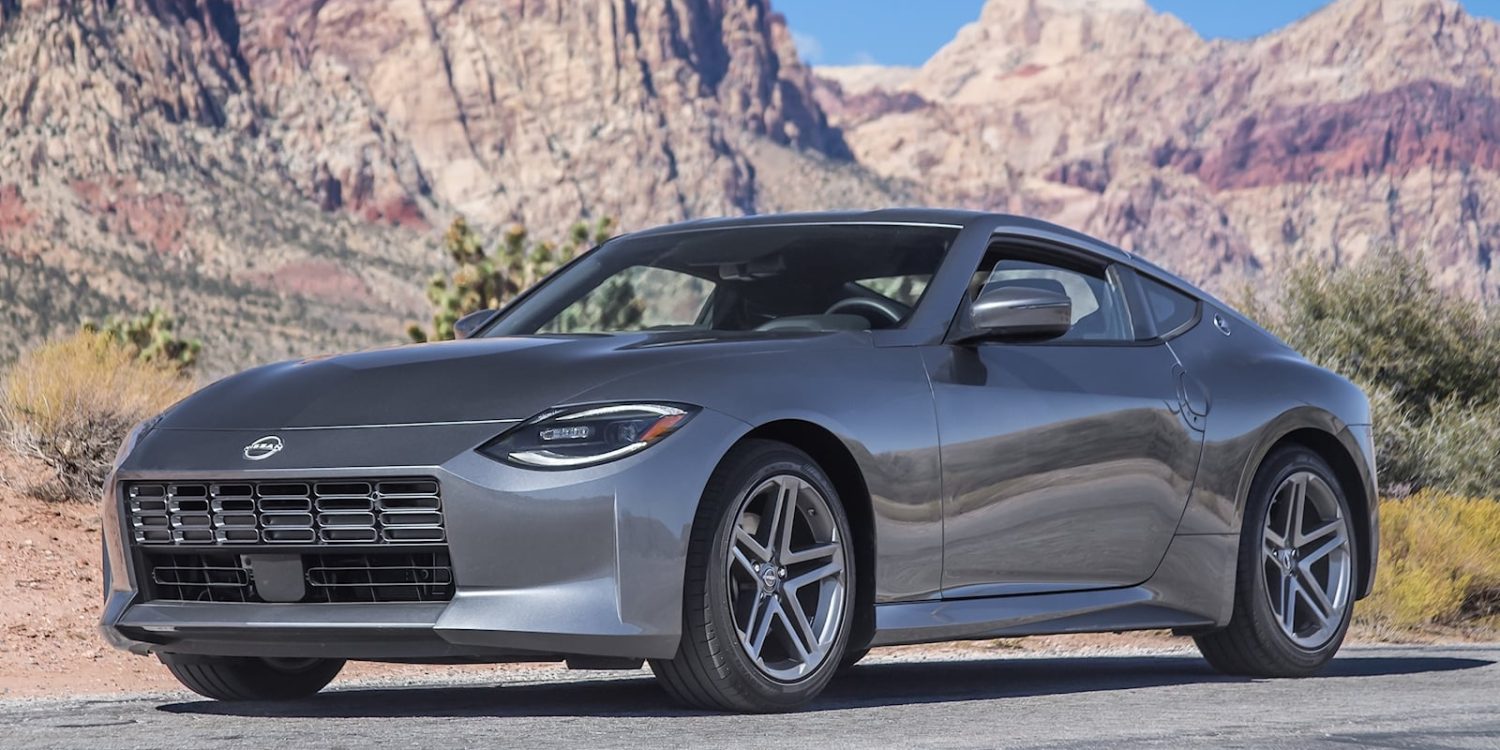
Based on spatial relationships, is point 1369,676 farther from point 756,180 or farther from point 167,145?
point 756,180

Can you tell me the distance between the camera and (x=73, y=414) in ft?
35.0

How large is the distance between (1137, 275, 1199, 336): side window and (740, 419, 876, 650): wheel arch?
1922 mm

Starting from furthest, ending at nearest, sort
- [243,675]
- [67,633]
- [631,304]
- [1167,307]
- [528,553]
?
[67,633] < [1167,307] < [631,304] < [243,675] < [528,553]

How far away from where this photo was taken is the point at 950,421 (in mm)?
5691

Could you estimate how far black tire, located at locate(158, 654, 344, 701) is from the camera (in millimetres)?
5770

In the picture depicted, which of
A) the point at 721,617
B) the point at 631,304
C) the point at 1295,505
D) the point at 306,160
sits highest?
the point at 306,160

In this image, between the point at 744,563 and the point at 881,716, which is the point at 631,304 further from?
the point at 881,716

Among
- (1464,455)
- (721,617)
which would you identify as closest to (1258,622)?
(721,617)

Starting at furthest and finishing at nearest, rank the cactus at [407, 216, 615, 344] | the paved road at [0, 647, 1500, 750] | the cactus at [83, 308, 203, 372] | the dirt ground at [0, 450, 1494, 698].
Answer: the cactus at [407, 216, 615, 344], the cactus at [83, 308, 203, 372], the dirt ground at [0, 450, 1494, 698], the paved road at [0, 647, 1500, 750]

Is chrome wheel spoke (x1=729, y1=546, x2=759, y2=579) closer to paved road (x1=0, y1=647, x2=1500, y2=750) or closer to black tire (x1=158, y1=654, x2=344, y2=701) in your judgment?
paved road (x1=0, y1=647, x2=1500, y2=750)

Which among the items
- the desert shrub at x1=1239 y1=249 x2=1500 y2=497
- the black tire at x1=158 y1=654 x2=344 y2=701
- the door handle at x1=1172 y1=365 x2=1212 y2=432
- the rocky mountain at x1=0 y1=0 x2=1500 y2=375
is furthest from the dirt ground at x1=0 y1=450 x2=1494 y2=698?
the rocky mountain at x1=0 y1=0 x2=1500 y2=375

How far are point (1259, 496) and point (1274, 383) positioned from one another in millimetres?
A: 449

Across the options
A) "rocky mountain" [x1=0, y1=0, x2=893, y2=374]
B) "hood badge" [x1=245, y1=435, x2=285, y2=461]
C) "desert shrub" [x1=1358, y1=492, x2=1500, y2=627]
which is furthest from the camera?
"rocky mountain" [x1=0, y1=0, x2=893, y2=374]

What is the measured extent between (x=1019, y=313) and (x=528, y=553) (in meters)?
1.82
